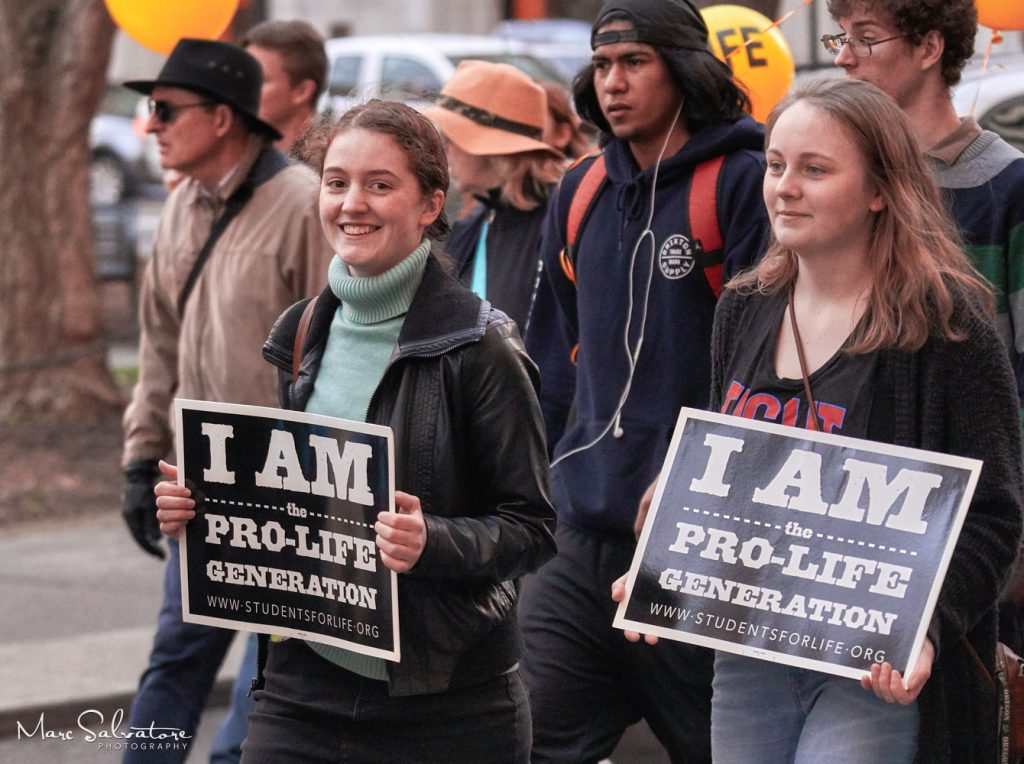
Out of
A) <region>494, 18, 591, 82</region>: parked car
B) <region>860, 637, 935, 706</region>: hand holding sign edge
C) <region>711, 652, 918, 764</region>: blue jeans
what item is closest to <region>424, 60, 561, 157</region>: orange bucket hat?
<region>711, 652, 918, 764</region>: blue jeans

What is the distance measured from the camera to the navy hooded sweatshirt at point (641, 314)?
154 inches

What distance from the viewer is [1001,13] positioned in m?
4.38

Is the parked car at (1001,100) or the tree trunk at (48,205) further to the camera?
the tree trunk at (48,205)

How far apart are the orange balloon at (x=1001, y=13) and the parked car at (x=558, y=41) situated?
12.3m

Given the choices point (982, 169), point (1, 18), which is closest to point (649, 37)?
point (982, 169)

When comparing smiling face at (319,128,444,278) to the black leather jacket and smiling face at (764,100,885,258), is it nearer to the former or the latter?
the black leather jacket

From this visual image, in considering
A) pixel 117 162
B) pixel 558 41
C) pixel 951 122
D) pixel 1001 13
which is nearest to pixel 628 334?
pixel 951 122

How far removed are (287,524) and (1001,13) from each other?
2459 mm

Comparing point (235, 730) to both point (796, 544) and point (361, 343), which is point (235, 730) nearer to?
point (361, 343)

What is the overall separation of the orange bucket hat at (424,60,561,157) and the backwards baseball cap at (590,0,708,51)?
1007mm

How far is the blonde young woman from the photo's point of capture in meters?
2.82

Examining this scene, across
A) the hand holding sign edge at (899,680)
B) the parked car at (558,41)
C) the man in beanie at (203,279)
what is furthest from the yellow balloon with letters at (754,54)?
the parked car at (558,41)

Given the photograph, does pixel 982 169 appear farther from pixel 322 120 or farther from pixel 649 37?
pixel 322 120

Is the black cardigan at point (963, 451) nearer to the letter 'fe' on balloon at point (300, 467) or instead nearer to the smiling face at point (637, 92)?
the letter 'fe' on balloon at point (300, 467)
